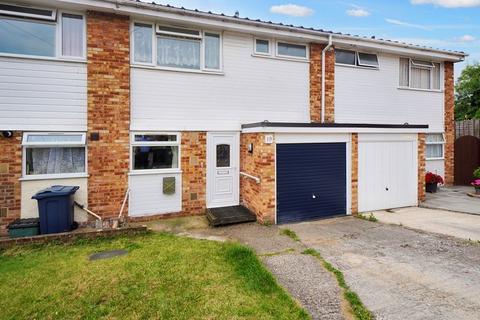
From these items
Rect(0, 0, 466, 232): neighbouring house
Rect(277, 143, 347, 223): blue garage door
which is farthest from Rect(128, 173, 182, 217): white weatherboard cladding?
Rect(277, 143, 347, 223): blue garage door

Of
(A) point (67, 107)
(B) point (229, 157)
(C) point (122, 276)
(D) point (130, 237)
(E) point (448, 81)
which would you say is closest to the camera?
(C) point (122, 276)

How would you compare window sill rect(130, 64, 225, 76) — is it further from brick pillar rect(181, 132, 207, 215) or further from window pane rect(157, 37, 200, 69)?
brick pillar rect(181, 132, 207, 215)

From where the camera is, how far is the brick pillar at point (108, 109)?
692 cm

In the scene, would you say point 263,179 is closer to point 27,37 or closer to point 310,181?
point 310,181

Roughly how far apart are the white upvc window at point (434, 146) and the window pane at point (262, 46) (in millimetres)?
7724

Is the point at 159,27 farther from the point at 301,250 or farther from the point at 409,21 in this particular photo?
the point at 409,21

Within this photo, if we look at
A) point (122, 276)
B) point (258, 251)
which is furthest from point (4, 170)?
point (258, 251)

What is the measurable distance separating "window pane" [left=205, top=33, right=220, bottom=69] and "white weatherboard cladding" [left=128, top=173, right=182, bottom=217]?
122 inches

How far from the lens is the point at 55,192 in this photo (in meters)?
6.18

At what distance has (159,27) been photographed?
749cm

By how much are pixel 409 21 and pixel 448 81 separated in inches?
240

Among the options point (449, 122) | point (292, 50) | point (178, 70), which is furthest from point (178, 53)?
point (449, 122)

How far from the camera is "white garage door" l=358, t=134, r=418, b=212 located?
8.27 m

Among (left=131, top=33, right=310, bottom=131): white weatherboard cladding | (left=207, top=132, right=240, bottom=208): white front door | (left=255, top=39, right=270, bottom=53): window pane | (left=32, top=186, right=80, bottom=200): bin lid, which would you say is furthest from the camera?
(left=255, top=39, right=270, bottom=53): window pane
